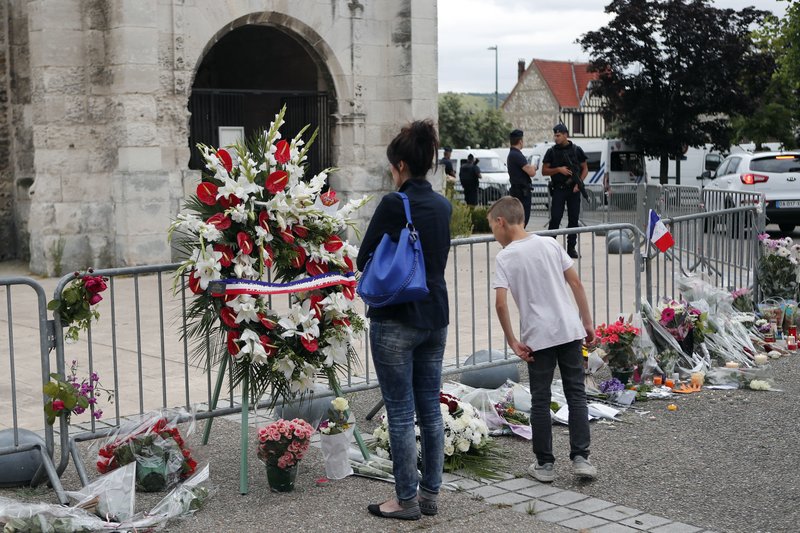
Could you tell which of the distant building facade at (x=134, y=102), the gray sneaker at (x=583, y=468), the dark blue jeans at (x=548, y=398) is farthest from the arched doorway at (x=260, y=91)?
the gray sneaker at (x=583, y=468)

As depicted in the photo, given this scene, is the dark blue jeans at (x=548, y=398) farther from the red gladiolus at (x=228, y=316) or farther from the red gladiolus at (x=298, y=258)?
the red gladiolus at (x=228, y=316)

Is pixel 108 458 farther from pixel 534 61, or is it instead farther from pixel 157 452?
pixel 534 61

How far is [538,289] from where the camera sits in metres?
6.13

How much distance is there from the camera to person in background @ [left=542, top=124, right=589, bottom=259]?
50.9 feet

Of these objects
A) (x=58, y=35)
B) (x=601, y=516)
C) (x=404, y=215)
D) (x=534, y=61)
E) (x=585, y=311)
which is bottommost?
(x=601, y=516)

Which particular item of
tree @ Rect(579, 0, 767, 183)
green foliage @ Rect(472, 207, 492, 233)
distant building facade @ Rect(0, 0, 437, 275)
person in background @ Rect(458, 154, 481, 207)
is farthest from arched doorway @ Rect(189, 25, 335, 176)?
tree @ Rect(579, 0, 767, 183)

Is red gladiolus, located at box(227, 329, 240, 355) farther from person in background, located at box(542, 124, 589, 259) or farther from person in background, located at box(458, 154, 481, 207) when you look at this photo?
person in background, located at box(458, 154, 481, 207)

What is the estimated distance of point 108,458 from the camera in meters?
5.98

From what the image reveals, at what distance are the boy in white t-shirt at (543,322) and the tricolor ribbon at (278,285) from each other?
84 cm

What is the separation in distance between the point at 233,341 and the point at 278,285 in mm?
380

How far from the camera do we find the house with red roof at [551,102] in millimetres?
76250

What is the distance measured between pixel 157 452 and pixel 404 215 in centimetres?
190

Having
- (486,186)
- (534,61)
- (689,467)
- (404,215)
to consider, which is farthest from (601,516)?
(534,61)

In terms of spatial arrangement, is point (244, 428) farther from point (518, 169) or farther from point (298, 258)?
point (518, 169)
